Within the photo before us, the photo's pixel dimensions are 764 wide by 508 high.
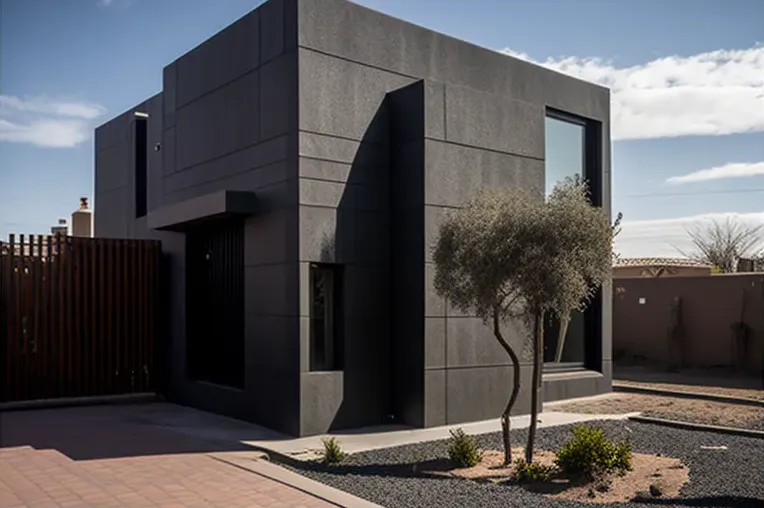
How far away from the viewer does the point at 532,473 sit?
728 centimetres

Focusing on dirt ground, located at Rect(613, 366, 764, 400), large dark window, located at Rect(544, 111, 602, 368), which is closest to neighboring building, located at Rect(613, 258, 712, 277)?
dirt ground, located at Rect(613, 366, 764, 400)

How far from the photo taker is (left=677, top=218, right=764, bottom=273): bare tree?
34.2m

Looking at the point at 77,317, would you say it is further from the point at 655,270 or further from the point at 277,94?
the point at 655,270

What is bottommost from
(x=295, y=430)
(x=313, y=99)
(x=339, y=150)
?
(x=295, y=430)

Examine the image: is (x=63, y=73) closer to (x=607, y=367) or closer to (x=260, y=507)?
(x=260, y=507)

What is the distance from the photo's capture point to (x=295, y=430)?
370 inches

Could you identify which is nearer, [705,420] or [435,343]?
[435,343]

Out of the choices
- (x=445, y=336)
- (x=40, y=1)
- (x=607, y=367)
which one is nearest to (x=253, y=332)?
(x=445, y=336)

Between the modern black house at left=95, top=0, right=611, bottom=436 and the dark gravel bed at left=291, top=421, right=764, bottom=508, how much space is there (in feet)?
4.71

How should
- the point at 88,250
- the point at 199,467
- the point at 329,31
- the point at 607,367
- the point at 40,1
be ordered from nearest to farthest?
the point at 199,467 < the point at 40,1 < the point at 329,31 < the point at 88,250 < the point at 607,367

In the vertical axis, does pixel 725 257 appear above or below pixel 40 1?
below

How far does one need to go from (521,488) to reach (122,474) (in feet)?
12.7

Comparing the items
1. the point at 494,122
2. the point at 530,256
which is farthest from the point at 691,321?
the point at 530,256

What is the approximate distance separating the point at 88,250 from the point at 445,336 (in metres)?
6.51
